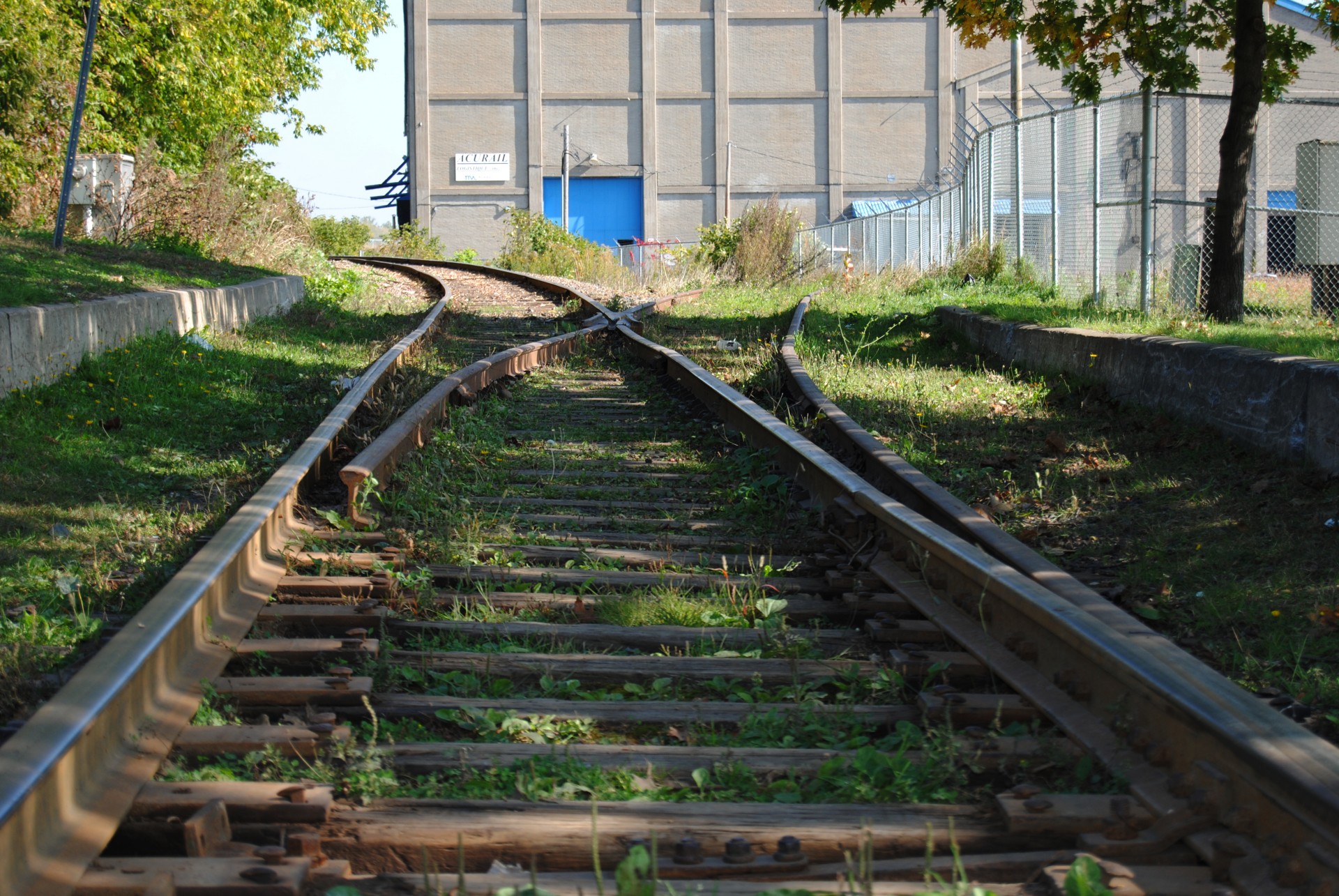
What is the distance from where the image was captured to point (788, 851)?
231 centimetres

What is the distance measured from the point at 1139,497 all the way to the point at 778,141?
4160cm

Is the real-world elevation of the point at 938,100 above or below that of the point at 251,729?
above

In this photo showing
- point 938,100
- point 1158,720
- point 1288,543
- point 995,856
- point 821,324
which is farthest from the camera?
point 938,100

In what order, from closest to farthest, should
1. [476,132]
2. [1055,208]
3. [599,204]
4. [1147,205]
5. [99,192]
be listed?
[1147,205] < [1055,208] < [99,192] < [476,132] < [599,204]

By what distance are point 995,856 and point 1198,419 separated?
5.05 m

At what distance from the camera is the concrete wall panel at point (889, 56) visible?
4503 cm

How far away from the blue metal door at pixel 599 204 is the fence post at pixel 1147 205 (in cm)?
3653

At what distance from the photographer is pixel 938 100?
45156 mm

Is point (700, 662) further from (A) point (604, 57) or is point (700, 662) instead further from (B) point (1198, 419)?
(A) point (604, 57)

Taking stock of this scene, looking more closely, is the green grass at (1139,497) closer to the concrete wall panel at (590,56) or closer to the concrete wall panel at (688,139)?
the concrete wall panel at (688,139)

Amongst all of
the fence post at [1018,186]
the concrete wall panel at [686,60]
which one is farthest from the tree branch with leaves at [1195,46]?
the concrete wall panel at [686,60]

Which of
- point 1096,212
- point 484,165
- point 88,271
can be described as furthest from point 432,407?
point 484,165

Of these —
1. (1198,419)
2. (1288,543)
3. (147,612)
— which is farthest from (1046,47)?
(147,612)

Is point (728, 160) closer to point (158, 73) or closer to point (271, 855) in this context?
point (158, 73)
